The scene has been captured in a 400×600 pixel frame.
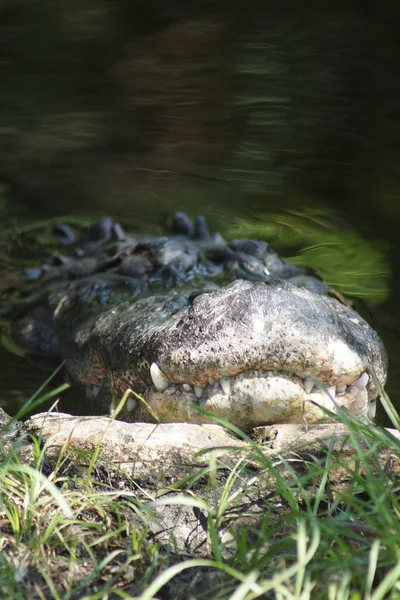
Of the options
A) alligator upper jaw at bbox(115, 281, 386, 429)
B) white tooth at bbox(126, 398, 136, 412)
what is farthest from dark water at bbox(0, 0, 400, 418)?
alligator upper jaw at bbox(115, 281, 386, 429)

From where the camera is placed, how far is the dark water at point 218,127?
525cm

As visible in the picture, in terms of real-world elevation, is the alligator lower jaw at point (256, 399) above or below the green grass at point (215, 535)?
below

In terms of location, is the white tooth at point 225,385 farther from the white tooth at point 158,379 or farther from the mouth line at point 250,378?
the white tooth at point 158,379

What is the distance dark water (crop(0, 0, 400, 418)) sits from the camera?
5.25 metres

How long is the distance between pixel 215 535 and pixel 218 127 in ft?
17.9

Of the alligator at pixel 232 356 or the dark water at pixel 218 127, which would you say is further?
the dark water at pixel 218 127

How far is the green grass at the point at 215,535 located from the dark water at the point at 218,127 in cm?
174

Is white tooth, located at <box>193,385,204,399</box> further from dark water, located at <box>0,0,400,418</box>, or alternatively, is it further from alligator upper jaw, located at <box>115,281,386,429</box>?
dark water, located at <box>0,0,400,418</box>

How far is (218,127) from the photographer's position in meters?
6.73

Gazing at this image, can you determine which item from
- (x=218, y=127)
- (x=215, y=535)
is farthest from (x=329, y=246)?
(x=215, y=535)

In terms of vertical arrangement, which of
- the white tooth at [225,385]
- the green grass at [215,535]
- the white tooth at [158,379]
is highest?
the green grass at [215,535]

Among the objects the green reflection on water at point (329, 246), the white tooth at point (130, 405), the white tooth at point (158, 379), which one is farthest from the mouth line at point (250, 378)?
the green reflection on water at point (329, 246)

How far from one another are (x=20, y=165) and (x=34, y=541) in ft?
15.9

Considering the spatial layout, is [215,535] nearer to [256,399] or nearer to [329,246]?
[256,399]
